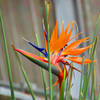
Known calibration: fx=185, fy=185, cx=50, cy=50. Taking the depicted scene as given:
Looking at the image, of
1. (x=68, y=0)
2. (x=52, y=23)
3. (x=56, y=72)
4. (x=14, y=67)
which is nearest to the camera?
Result: (x=56, y=72)

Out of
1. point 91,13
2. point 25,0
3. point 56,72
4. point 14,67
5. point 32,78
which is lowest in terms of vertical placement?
point 56,72

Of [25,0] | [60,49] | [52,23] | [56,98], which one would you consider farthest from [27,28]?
[60,49]

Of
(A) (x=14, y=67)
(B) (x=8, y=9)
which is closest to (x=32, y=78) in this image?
(A) (x=14, y=67)

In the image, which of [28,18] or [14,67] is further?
[14,67]

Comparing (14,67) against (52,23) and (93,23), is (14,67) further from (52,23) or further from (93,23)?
(93,23)

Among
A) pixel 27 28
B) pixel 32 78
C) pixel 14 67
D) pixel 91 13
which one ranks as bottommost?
pixel 32 78

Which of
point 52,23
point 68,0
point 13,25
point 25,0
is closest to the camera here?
point 68,0

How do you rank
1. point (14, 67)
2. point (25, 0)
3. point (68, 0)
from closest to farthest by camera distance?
point (68, 0)
point (25, 0)
point (14, 67)

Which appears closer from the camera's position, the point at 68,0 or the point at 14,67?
the point at 68,0

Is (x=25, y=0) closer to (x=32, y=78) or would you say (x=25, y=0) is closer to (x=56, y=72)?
(x=32, y=78)

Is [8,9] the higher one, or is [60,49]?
[8,9]
